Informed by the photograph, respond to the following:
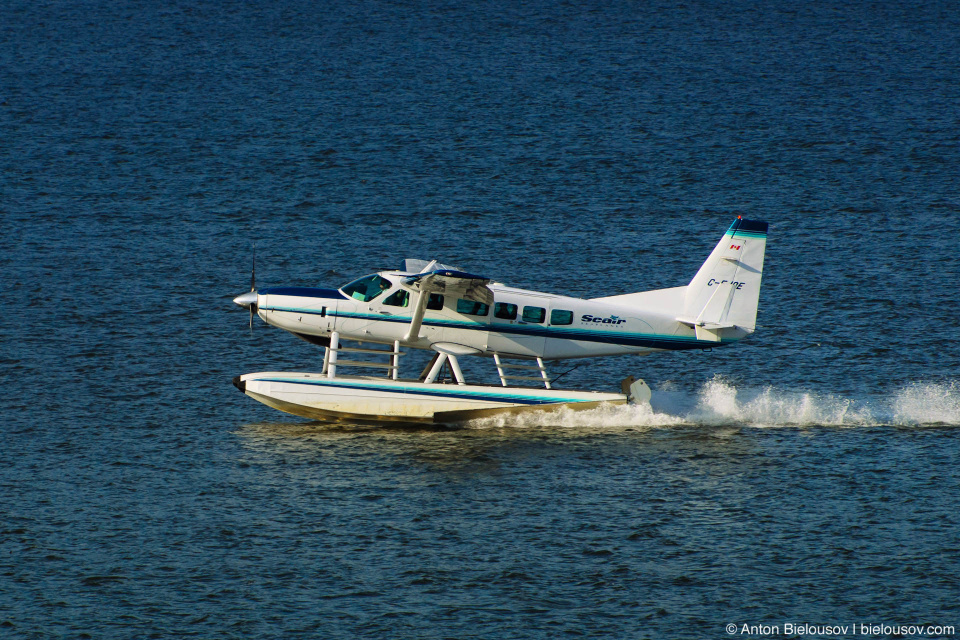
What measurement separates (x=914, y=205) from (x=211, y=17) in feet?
243

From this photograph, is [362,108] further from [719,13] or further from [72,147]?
[719,13]

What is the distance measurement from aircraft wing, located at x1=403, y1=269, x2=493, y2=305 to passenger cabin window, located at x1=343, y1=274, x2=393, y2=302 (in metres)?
0.71

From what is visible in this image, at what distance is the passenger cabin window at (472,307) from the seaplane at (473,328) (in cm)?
3

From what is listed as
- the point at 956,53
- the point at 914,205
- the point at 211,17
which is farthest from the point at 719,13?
the point at 914,205

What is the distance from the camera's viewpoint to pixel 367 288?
34.0 meters

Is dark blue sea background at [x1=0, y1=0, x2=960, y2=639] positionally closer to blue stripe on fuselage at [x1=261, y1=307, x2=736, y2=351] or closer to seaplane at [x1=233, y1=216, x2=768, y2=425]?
seaplane at [x1=233, y1=216, x2=768, y2=425]

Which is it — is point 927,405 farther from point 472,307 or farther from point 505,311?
point 472,307

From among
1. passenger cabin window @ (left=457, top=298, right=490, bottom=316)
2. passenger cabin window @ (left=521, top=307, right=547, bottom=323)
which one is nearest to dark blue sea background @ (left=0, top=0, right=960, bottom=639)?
passenger cabin window @ (left=521, top=307, right=547, bottom=323)

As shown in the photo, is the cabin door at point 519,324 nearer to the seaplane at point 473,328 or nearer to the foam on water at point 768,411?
the seaplane at point 473,328

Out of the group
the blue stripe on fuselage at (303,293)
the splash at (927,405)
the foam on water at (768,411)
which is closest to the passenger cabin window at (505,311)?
the foam on water at (768,411)

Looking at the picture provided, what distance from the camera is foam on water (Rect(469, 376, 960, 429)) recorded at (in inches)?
1345

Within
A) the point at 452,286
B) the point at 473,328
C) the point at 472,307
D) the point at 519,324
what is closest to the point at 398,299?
the point at 452,286

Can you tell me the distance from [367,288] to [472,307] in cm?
282

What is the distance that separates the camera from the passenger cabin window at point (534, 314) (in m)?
34.1
